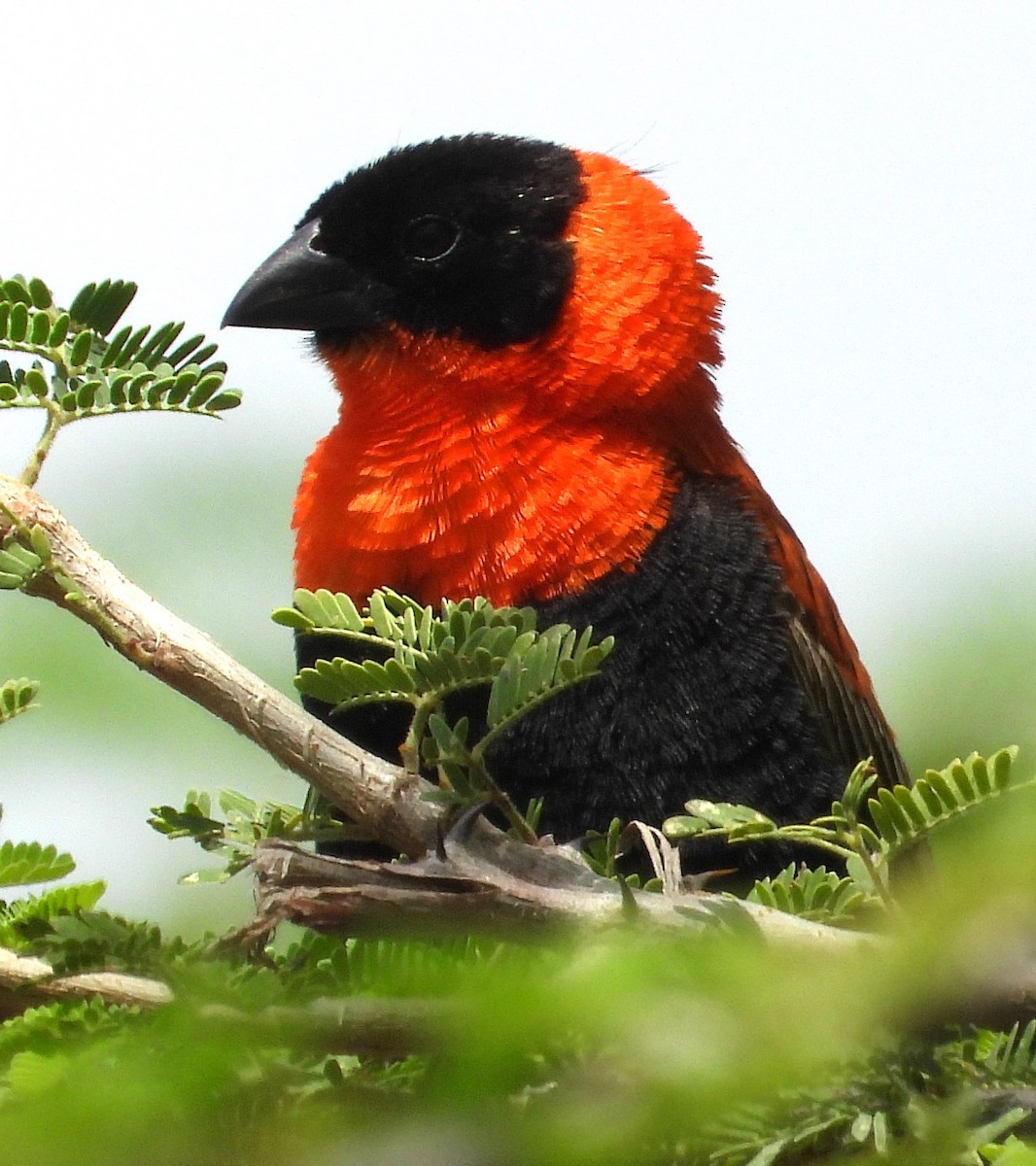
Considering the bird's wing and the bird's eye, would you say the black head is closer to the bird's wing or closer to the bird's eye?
the bird's eye

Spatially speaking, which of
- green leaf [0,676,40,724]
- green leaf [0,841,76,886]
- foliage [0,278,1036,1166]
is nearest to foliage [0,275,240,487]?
foliage [0,278,1036,1166]

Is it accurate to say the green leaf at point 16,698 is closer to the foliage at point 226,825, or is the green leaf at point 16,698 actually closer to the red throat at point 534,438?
the foliage at point 226,825

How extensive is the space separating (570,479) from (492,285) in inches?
29.3

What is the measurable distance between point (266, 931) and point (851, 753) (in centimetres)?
205

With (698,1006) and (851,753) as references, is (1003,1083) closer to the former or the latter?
(698,1006)

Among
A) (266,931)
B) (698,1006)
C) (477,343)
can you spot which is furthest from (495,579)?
(698,1006)

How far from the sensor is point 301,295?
11.8ft

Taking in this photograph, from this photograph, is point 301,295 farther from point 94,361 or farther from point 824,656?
point 94,361

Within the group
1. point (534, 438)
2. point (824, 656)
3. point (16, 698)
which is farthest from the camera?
point (824, 656)

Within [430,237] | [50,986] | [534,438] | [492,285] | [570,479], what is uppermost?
[430,237]

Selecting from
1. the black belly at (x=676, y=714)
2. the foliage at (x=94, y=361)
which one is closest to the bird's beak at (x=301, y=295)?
the black belly at (x=676, y=714)

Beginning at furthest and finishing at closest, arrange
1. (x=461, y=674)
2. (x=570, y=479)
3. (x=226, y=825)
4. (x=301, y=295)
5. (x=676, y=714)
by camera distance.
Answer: (x=301, y=295), (x=570, y=479), (x=676, y=714), (x=226, y=825), (x=461, y=674)

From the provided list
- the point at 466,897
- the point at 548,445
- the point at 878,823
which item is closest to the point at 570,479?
the point at 548,445

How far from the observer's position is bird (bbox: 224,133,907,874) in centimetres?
290
